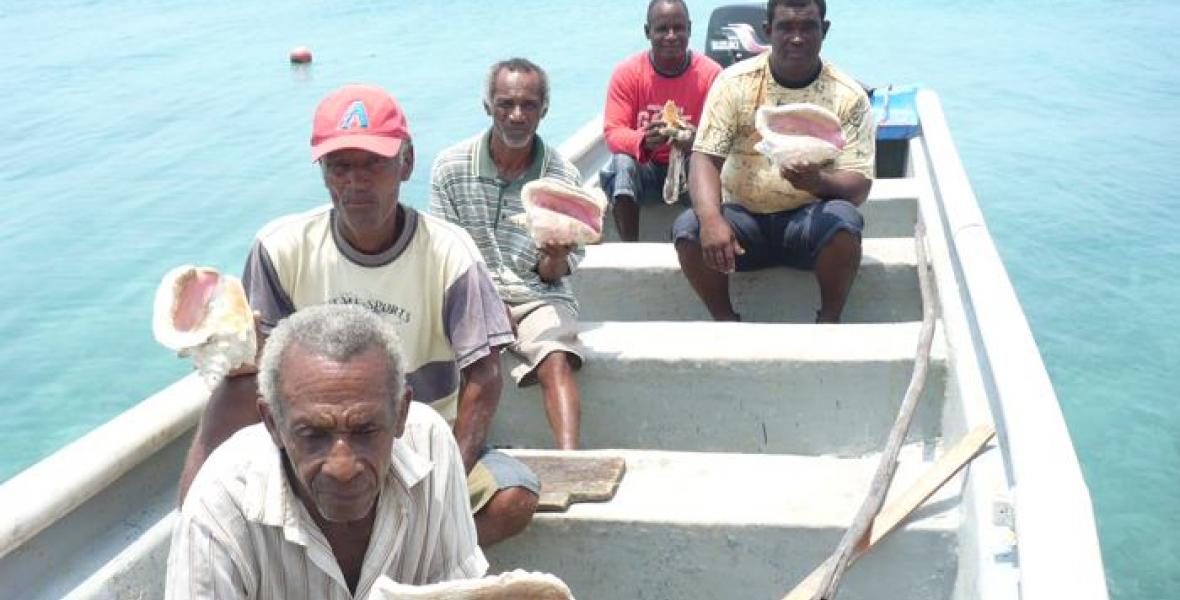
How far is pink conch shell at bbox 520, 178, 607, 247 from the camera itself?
3135 millimetres

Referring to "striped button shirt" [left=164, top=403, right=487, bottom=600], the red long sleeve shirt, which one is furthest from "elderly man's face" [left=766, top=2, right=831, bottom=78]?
"striped button shirt" [left=164, top=403, right=487, bottom=600]

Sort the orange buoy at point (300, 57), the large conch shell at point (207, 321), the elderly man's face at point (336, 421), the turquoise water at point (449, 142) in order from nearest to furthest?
1. the elderly man's face at point (336, 421)
2. the large conch shell at point (207, 321)
3. the turquoise water at point (449, 142)
4. the orange buoy at point (300, 57)

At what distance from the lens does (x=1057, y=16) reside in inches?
717

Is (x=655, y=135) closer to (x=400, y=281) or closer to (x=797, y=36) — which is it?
(x=797, y=36)

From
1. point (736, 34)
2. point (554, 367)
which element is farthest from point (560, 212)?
point (736, 34)

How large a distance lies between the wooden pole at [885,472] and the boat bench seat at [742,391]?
0.06m

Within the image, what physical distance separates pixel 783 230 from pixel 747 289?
0.37 metres

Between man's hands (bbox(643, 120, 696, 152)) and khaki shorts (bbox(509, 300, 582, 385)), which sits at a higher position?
man's hands (bbox(643, 120, 696, 152))

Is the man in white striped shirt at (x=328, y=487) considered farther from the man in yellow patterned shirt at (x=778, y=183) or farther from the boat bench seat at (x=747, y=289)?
the boat bench seat at (x=747, y=289)

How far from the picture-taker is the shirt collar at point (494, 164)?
11.0 feet

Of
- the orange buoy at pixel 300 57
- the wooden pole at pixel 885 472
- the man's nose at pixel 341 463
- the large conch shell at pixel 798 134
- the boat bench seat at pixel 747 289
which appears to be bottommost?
the orange buoy at pixel 300 57

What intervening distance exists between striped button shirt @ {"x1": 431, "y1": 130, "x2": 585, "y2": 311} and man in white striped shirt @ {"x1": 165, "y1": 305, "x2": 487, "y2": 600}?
1.41 metres

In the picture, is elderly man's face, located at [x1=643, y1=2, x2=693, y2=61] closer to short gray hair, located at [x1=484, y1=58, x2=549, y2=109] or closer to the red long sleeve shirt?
the red long sleeve shirt

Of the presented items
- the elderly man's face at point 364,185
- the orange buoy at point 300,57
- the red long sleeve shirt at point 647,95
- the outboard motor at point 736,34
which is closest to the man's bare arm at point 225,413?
the elderly man's face at point 364,185
